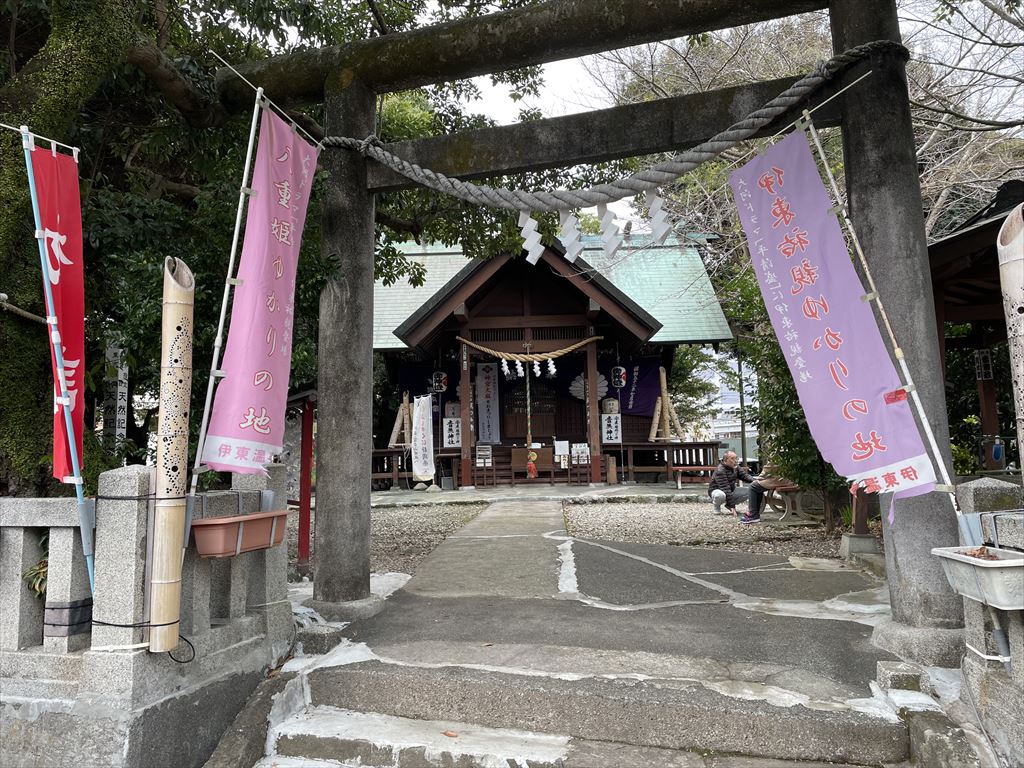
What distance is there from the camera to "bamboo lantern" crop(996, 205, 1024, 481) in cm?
262

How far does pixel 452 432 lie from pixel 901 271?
13394 millimetres

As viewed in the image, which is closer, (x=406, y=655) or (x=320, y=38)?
(x=406, y=655)

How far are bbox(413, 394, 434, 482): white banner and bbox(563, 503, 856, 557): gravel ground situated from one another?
4.78m

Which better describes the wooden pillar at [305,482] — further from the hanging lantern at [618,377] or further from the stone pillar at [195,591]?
the hanging lantern at [618,377]

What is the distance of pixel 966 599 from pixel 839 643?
3.51 ft

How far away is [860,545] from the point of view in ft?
20.9

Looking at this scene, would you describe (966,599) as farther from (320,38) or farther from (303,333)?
(320,38)

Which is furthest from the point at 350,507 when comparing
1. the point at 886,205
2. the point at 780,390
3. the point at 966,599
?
the point at 780,390

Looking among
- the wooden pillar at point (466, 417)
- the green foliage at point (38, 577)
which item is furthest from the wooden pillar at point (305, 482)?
the wooden pillar at point (466, 417)

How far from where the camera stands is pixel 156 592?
285cm

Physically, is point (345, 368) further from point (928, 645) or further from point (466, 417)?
point (466, 417)

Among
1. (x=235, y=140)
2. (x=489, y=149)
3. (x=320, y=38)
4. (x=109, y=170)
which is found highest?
(x=320, y=38)

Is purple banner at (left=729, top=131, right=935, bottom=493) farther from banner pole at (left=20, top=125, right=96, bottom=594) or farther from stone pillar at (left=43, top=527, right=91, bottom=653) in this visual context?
stone pillar at (left=43, top=527, right=91, bottom=653)

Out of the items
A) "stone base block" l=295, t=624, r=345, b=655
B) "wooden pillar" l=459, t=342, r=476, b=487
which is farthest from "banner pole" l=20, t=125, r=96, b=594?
"wooden pillar" l=459, t=342, r=476, b=487
